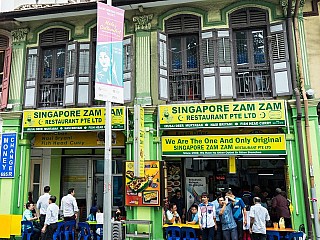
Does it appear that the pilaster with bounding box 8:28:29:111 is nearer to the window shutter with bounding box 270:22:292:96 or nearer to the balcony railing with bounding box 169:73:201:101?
the balcony railing with bounding box 169:73:201:101

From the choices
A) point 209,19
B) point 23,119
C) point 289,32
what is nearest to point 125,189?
point 23,119

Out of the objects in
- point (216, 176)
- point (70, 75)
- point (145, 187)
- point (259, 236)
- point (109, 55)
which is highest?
point (70, 75)

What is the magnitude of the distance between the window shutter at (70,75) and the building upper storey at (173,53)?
3cm

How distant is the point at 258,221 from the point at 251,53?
5.28 m

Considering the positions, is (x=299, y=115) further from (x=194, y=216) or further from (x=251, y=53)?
(x=194, y=216)

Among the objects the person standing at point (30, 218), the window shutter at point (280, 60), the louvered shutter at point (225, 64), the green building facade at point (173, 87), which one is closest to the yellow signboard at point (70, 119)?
the green building facade at point (173, 87)

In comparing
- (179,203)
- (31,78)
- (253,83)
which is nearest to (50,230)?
(179,203)

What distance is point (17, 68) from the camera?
12.2 meters

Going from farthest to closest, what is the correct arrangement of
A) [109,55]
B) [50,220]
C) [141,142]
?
[141,142], [50,220], [109,55]

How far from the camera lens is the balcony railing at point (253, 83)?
10609mm

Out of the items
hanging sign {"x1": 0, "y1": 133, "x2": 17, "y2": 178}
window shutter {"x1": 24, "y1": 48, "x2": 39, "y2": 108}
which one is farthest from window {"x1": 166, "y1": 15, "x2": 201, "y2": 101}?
hanging sign {"x1": 0, "y1": 133, "x2": 17, "y2": 178}

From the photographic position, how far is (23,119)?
1155 centimetres

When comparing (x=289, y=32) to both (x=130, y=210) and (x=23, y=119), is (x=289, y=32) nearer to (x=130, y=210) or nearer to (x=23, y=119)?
(x=130, y=210)

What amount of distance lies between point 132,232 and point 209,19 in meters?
7.35
